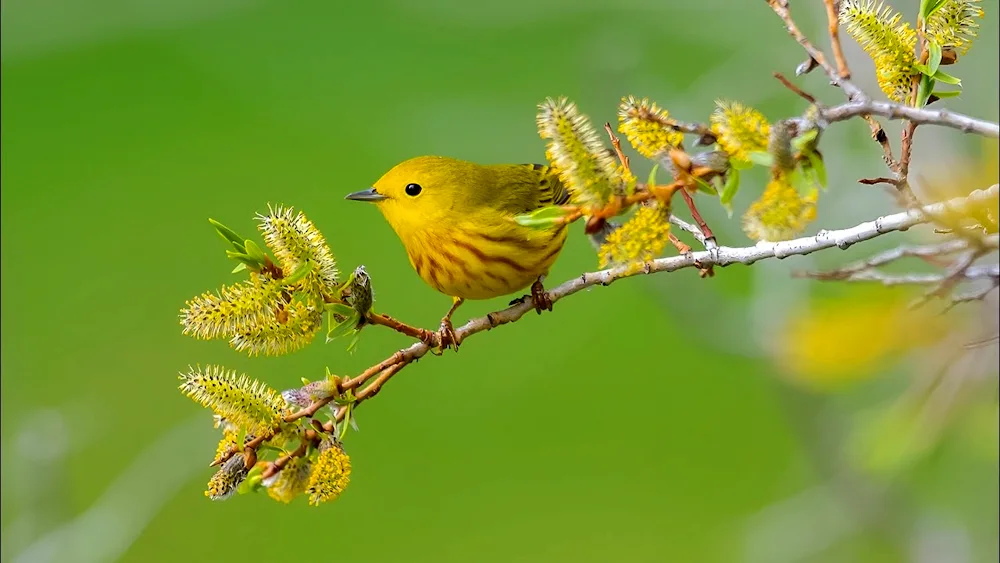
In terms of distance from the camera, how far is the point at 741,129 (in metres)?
1.10

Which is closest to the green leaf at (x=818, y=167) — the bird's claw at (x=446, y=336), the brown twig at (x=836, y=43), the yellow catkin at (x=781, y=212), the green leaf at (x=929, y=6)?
the yellow catkin at (x=781, y=212)

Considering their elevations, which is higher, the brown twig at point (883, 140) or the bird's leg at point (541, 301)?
the brown twig at point (883, 140)

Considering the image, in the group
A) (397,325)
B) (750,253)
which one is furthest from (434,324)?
(750,253)

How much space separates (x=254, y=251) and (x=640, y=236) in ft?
1.98

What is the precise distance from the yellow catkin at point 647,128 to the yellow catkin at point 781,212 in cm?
13

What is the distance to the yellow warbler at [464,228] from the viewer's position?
2623 mm

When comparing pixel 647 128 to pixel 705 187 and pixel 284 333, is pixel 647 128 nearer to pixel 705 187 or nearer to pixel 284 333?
pixel 705 187

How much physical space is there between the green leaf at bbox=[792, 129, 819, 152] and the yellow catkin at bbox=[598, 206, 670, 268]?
0.17 metres

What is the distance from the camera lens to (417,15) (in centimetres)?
1016

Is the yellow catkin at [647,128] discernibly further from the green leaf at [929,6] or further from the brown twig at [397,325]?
the brown twig at [397,325]

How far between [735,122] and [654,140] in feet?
0.35

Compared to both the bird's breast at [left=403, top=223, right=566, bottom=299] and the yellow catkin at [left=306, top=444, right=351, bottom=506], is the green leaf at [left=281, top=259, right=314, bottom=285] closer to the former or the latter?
the yellow catkin at [left=306, top=444, right=351, bottom=506]

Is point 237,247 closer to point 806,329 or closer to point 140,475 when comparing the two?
point 806,329

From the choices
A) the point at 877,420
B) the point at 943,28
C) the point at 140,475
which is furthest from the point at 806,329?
the point at 140,475
